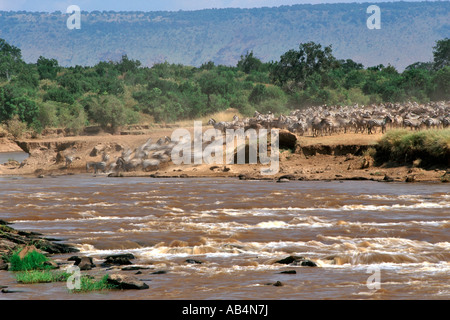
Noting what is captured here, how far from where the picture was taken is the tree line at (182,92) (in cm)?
5125

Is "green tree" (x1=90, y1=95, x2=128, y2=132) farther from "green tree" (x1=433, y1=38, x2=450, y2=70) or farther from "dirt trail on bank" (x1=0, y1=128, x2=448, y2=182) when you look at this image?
"green tree" (x1=433, y1=38, x2=450, y2=70)

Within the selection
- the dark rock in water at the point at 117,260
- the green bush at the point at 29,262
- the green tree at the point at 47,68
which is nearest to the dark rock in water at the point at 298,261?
the dark rock in water at the point at 117,260

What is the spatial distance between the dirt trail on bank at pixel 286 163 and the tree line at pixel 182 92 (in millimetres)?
12117

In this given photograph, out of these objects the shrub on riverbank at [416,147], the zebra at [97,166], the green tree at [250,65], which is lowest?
the zebra at [97,166]

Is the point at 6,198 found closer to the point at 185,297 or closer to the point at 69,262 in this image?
the point at 69,262

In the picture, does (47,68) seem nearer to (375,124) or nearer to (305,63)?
(305,63)

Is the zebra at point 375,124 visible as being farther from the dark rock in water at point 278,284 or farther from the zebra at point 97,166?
the dark rock in water at point 278,284

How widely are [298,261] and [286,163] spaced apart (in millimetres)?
16591

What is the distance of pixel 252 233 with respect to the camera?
48.4ft

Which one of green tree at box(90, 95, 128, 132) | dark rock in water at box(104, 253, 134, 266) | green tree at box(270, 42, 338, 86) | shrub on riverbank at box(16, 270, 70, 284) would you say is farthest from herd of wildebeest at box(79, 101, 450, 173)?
green tree at box(270, 42, 338, 86)

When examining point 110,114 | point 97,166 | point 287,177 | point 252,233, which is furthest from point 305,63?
point 252,233

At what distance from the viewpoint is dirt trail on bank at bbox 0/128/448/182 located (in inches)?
1005

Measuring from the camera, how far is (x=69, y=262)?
11.9m

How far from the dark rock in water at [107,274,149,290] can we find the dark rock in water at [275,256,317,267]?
2.75 m
